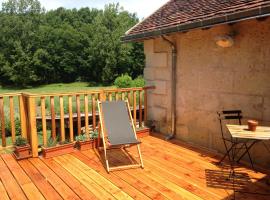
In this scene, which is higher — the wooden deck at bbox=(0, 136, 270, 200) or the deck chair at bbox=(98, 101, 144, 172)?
the deck chair at bbox=(98, 101, 144, 172)

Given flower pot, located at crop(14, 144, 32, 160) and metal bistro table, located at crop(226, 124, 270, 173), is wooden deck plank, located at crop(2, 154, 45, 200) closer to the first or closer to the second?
flower pot, located at crop(14, 144, 32, 160)

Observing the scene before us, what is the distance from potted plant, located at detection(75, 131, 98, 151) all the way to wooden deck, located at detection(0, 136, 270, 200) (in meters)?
0.19

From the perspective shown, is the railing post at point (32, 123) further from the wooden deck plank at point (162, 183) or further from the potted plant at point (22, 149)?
the wooden deck plank at point (162, 183)

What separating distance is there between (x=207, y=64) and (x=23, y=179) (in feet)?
12.0

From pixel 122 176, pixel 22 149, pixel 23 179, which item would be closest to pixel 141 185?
pixel 122 176

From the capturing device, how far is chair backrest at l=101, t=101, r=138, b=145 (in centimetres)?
435

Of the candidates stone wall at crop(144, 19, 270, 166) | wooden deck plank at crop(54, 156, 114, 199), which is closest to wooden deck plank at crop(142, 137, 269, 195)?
stone wall at crop(144, 19, 270, 166)

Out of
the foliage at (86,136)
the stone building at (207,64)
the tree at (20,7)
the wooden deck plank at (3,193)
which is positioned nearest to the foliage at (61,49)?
the tree at (20,7)

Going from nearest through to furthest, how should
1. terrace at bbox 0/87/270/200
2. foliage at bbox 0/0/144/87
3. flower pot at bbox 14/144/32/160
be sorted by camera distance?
terrace at bbox 0/87/270/200 → flower pot at bbox 14/144/32/160 → foliage at bbox 0/0/144/87

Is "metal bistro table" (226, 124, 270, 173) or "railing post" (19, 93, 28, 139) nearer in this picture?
"metal bistro table" (226, 124, 270, 173)

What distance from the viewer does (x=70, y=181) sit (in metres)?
3.81

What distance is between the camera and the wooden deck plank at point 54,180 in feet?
11.2

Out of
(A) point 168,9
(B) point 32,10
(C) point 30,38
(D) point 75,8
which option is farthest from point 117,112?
(D) point 75,8

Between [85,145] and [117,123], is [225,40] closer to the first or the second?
[117,123]
